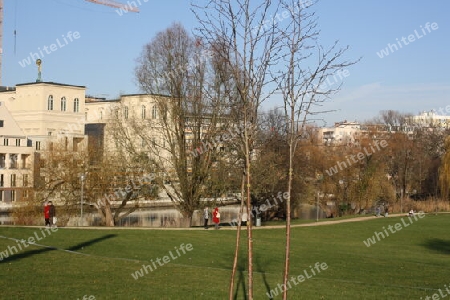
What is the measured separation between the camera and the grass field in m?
14.4

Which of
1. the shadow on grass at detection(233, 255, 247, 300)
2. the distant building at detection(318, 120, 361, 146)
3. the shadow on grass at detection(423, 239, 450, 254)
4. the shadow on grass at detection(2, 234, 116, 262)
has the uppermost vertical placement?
the distant building at detection(318, 120, 361, 146)

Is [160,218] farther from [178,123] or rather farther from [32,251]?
[32,251]

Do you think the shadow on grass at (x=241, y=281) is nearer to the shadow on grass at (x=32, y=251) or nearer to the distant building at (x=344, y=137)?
the distant building at (x=344, y=137)

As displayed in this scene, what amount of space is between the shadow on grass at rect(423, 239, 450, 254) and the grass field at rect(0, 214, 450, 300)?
10 cm

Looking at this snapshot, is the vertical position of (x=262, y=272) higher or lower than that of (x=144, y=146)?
lower

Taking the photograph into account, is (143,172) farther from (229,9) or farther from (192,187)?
(229,9)

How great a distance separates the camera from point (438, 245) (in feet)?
108

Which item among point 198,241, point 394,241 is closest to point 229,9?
point 198,241

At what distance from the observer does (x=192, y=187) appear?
41906 mm

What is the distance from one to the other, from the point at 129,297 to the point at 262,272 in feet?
19.4

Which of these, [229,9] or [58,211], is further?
[58,211]

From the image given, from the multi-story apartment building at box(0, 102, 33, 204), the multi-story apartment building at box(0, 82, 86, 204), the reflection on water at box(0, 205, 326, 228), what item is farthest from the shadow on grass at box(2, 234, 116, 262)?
the multi-story apartment building at box(0, 82, 86, 204)

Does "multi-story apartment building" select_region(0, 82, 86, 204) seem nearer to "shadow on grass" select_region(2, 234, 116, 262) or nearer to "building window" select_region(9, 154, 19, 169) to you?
"building window" select_region(9, 154, 19, 169)

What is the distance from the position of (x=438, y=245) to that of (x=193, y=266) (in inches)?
745
